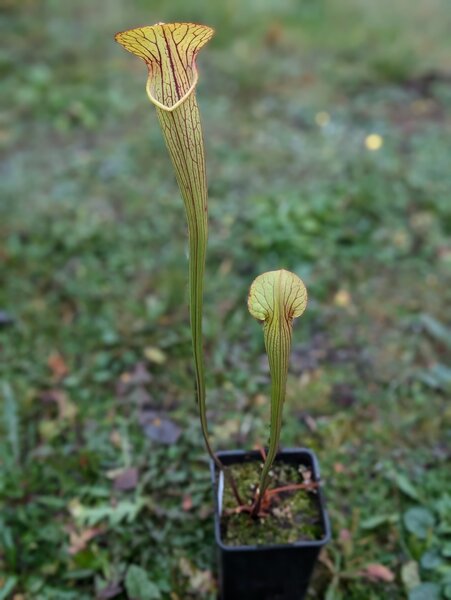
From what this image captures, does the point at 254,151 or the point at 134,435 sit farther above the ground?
the point at 254,151

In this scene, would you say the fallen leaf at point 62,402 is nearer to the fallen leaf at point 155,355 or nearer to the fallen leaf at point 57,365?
the fallen leaf at point 57,365

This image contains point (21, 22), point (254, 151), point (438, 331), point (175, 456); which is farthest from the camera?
point (21, 22)

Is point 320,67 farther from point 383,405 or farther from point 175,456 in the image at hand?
point 175,456

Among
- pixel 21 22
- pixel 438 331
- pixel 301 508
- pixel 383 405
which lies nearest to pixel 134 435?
pixel 301 508

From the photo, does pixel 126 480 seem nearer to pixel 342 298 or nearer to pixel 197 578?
pixel 197 578

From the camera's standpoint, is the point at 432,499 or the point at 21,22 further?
the point at 21,22

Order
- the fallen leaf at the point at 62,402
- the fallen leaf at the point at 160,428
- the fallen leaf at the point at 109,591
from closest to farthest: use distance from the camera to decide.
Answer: the fallen leaf at the point at 109,591, the fallen leaf at the point at 160,428, the fallen leaf at the point at 62,402

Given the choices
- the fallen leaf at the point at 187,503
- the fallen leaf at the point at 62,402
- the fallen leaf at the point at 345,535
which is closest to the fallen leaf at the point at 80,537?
the fallen leaf at the point at 187,503
